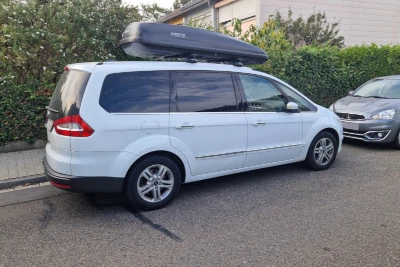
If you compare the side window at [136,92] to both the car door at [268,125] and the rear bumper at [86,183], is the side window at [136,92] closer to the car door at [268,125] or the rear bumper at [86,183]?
the rear bumper at [86,183]

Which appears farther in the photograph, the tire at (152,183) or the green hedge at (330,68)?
the green hedge at (330,68)

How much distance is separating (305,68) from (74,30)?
6.10 metres

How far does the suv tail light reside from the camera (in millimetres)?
3609

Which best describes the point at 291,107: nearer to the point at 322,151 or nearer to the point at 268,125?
the point at 268,125

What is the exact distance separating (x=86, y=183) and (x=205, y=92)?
1.85 metres

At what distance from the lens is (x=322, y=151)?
5.59 metres

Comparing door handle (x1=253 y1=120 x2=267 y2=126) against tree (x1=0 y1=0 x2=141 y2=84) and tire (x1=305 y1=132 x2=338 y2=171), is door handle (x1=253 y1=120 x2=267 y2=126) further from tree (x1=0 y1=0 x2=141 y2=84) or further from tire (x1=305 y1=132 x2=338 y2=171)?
tree (x1=0 y1=0 x2=141 y2=84)

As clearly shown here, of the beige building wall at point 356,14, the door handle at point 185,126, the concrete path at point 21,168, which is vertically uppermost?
the beige building wall at point 356,14

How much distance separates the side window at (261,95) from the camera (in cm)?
482

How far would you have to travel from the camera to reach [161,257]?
3.06m

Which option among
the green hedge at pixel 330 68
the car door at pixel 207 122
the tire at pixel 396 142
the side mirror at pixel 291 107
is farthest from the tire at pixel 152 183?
the green hedge at pixel 330 68

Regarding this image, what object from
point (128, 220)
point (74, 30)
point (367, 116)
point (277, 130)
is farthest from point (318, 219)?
point (74, 30)

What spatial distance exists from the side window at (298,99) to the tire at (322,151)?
486mm

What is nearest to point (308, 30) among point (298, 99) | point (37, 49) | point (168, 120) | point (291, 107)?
point (298, 99)
